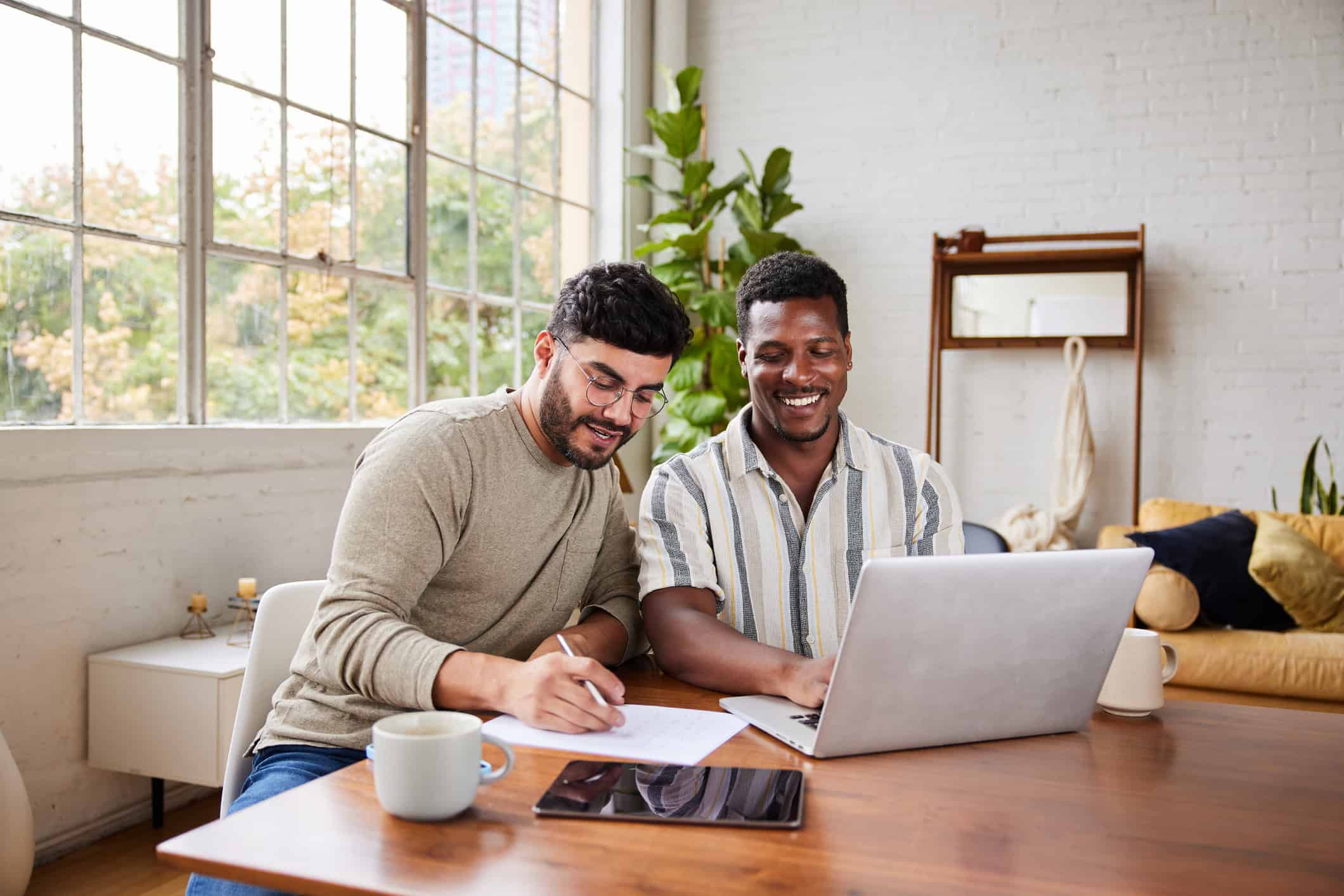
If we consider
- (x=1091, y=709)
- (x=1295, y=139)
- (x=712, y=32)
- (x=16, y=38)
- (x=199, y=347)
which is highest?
(x=712, y=32)

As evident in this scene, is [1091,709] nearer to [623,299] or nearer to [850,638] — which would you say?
[850,638]

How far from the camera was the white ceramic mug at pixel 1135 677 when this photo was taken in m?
1.34

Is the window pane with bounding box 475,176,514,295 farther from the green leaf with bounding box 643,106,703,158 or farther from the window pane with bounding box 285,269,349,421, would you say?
the window pane with bounding box 285,269,349,421

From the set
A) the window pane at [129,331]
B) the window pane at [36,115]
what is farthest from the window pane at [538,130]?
the window pane at [36,115]

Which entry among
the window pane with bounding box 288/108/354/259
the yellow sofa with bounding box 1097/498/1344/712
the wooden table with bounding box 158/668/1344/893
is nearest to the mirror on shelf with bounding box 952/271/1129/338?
the yellow sofa with bounding box 1097/498/1344/712

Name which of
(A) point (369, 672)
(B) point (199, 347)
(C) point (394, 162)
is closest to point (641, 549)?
(A) point (369, 672)

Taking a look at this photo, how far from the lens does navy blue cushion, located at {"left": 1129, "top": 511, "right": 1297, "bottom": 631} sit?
141 inches

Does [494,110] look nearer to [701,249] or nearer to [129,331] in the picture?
[701,249]

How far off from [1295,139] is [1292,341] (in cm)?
84

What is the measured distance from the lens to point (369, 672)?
1307 millimetres

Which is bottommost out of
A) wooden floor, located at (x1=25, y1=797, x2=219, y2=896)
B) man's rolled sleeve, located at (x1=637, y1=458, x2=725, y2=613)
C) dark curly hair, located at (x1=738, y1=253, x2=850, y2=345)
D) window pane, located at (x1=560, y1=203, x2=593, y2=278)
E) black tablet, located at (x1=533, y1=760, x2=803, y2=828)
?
wooden floor, located at (x1=25, y1=797, x2=219, y2=896)

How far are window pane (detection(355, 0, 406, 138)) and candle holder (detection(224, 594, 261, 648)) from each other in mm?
1630

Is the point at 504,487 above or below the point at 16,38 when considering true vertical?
below

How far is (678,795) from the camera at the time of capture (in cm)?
99
